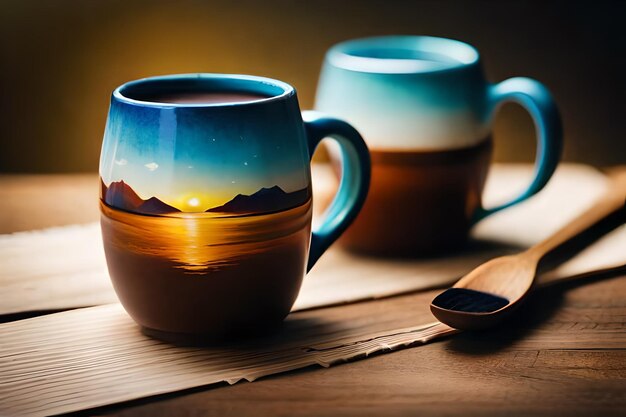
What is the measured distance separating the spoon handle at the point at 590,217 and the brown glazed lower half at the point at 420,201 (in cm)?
7

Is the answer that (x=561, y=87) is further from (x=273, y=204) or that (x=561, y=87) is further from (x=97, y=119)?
(x=273, y=204)

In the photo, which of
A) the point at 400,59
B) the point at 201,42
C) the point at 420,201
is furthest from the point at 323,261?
the point at 201,42

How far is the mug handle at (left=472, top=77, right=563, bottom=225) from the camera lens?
0.67 m

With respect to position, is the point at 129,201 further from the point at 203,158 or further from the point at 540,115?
the point at 540,115

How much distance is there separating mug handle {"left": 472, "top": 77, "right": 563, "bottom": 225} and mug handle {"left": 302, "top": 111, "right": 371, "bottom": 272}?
0.16m

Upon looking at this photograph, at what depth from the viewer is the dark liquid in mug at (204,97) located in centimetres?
56

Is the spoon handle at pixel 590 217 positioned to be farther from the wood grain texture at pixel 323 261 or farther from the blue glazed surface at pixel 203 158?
the blue glazed surface at pixel 203 158

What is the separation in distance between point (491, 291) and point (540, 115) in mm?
163

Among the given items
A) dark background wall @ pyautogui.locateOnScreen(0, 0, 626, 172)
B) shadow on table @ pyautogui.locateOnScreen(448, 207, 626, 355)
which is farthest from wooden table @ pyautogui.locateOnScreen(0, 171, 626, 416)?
dark background wall @ pyautogui.locateOnScreen(0, 0, 626, 172)

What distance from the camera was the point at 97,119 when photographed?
1.25m

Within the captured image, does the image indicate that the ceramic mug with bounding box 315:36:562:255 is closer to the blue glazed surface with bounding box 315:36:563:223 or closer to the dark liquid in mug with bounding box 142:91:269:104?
the blue glazed surface with bounding box 315:36:563:223

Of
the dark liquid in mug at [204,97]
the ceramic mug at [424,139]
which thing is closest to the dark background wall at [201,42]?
the ceramic mug at [424,139]

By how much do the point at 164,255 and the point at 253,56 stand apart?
2.52ft

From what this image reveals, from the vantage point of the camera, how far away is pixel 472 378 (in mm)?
486
